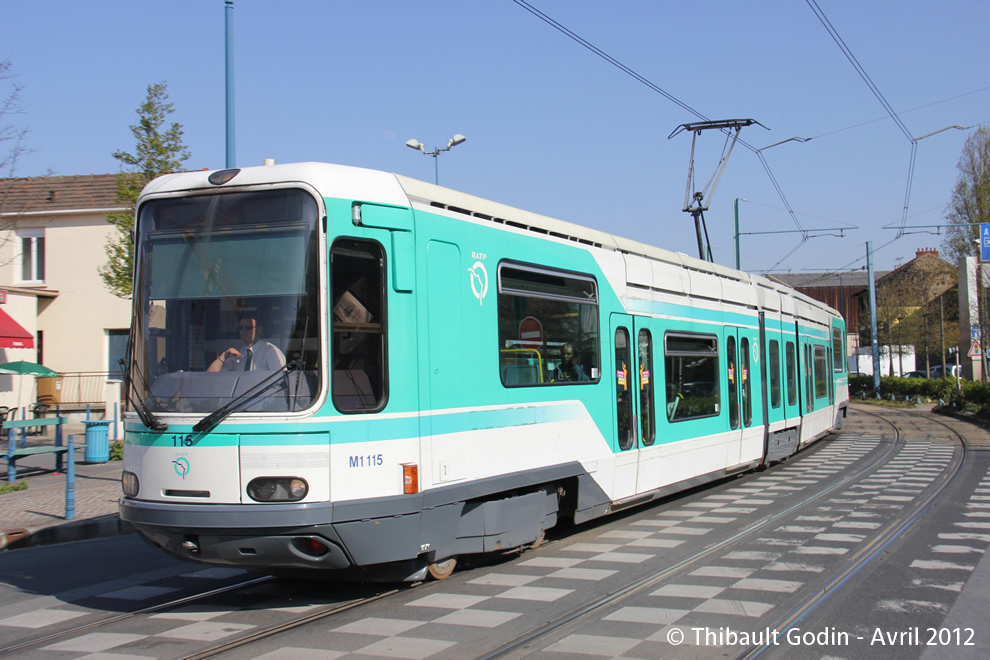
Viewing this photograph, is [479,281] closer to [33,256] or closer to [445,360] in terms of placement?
[445,360]

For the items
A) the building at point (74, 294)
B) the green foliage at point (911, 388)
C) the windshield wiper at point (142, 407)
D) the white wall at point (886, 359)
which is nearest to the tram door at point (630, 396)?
the windshield wiper at point (142, 407)

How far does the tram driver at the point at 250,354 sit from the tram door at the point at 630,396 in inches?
172

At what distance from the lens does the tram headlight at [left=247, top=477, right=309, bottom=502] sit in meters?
5.65

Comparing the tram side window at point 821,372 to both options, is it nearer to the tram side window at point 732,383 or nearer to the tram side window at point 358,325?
the tram side window at point 732,383

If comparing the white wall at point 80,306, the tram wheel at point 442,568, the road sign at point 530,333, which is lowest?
the tram wheel at point 442,568

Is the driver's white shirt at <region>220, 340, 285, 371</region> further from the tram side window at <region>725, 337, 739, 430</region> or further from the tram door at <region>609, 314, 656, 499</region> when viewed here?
the tram side window at <region>725, 337, 739, 430</region>

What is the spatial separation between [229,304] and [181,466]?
3.82ft

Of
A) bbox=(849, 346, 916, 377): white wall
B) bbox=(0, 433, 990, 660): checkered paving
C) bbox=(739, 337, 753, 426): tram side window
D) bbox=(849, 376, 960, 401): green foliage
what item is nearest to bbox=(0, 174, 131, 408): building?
bbox=(739, 337, 753, 426): tram side window

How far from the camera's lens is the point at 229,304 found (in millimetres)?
5918

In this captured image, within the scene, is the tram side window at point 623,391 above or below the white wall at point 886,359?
below

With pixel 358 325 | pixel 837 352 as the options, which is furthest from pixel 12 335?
pixel 837 352

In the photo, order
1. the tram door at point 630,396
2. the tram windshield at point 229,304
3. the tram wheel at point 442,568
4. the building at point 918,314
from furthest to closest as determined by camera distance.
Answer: the building at point 918,314 → the tram door at point 630,396 → the tram wheel at point 442,568 → the tram windshield at point 229,304

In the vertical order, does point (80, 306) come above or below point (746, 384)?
above

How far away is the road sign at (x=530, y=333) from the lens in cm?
763
